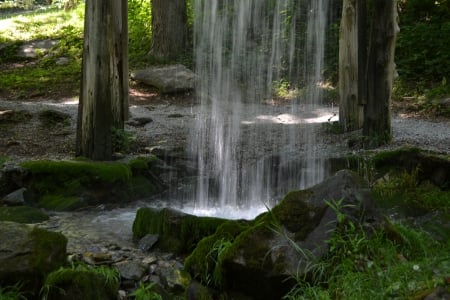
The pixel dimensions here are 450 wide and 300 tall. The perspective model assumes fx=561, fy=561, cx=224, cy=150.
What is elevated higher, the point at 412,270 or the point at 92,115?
the point at 92,115

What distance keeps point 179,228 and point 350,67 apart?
18.8ft

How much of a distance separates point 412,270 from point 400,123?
7.92m

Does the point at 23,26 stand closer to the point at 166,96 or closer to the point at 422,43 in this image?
the point at 166,96

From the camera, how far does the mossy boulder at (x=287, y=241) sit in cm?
387

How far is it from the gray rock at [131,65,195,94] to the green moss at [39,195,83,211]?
7.24 m

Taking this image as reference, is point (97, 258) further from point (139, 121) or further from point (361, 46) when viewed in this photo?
point (139, 121)

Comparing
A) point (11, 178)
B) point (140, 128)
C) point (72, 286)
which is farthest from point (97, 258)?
point (140, 128)

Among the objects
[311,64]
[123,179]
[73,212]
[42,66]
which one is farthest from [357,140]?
[42,66]

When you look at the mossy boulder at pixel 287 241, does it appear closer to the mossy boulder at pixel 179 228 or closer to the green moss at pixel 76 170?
the mossy boulder at pixel 179 228

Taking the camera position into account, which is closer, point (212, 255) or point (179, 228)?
point (212, 255)

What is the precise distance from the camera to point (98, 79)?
26.6 ft

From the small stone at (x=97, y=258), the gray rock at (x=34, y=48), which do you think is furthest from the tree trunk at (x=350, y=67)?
the gray rock at (x=34, y=48)

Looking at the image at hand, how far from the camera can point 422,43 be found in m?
14.4

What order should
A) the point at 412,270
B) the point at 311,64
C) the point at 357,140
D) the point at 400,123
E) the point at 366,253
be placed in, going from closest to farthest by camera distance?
the point at 412,270 → the point at 366,253 → the point at 357,140 → the point at 400,123 → the point at 311,64
